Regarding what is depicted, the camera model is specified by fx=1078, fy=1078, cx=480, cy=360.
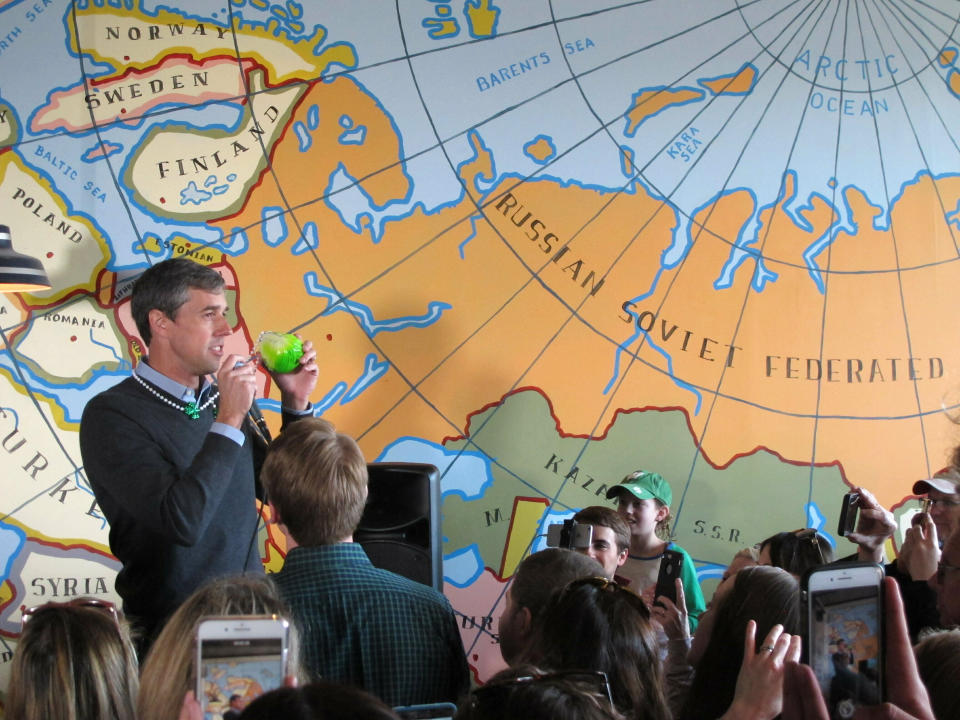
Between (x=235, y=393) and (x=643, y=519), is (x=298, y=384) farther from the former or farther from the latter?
(x=643, y=519)

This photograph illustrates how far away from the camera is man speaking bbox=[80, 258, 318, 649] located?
7.31ft

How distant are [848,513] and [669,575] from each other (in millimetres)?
671

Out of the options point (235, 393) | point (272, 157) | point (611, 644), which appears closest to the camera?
point (611, 644)

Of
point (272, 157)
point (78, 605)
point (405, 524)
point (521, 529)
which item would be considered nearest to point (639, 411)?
point (521, 529)

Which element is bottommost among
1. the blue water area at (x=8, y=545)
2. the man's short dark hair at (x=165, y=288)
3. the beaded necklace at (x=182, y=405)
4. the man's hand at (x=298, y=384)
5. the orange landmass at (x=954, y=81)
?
the blue water area at (x=8, y=545)

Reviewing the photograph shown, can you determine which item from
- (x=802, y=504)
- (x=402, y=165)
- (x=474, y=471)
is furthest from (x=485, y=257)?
(x=802, y=504)

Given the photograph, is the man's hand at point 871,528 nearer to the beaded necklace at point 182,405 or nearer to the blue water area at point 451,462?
the blue water area at point 451,462

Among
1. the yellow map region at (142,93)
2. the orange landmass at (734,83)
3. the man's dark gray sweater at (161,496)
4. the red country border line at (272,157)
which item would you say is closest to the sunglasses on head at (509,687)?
the man's dark gray sweater at (161,496)

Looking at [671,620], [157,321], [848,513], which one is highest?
[157,321]

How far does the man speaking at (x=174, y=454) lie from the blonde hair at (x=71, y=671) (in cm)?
74

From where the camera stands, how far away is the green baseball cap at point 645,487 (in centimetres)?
333

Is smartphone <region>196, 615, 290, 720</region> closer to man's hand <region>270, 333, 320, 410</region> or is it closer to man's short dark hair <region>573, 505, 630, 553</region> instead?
man's hand <region>270, 333, 320, 410</region>

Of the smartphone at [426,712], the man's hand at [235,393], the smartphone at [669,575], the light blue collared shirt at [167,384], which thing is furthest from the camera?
the smartphone at [669,575]

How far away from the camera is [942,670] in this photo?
1.50 meters
